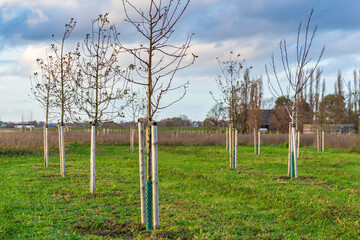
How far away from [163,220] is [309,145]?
69.1 feet

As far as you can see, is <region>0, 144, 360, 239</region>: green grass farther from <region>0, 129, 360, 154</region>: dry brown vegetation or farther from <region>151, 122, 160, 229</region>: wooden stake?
<region>0, 129, 360, 154</region>: dry brown vegetation

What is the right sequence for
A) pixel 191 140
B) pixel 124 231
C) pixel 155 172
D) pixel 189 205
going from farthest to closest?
pixel 191 140 → pixel 189 205 → pixel 124 231 → pixel 155 172

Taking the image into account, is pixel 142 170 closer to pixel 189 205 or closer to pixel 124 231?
pixel 124 231

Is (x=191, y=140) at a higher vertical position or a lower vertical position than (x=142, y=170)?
lower

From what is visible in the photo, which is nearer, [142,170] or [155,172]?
[155,172]

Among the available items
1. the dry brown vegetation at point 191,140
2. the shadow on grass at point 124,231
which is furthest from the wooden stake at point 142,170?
the dry brown vegetation at point 191,140

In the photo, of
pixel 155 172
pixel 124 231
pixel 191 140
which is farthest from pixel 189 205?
pixel 191 140

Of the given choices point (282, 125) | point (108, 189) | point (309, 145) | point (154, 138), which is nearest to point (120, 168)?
point (108, 189)

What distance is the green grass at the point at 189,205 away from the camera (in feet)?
16.5

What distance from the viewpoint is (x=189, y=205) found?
21.4 ft

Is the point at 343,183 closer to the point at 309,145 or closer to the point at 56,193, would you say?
the point at 56,193

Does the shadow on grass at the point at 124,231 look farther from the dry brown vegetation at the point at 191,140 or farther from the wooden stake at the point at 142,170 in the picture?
the dry brown vegetation at the point at 191,140

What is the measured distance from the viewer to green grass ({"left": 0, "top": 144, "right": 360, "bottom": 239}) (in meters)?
5.04

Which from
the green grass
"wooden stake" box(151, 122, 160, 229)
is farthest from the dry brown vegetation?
"wooden stake" box(151, 122, 160, 229)
